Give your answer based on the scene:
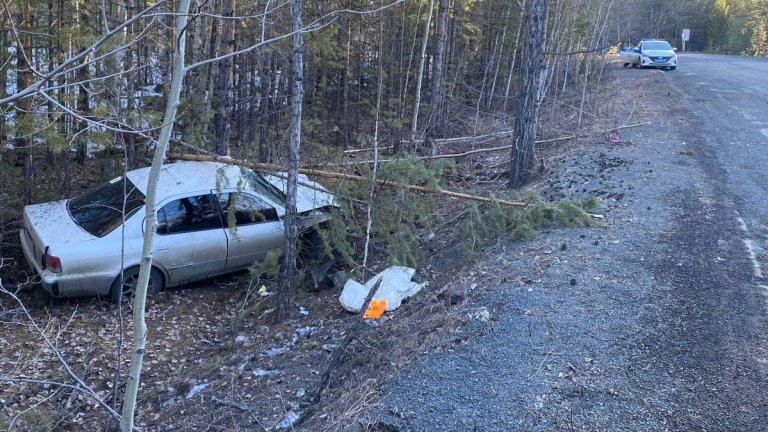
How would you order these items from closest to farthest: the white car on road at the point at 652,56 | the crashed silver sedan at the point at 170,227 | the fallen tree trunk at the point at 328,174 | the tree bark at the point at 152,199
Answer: the tree bark at the point at 152,199
the crashed silver sedan at the point at 170,227
the fallen tree trunk at the point at 328,174
the white car on road at the point at 652,56

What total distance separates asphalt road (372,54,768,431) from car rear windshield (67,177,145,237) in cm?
444

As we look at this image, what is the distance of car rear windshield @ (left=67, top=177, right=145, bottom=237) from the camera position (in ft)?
25.4

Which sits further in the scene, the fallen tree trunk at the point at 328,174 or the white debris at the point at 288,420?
the fallen tree trunk at the point at 328,174

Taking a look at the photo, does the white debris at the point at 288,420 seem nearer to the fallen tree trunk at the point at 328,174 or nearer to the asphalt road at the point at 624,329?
the asphalt road at the point at 624,329

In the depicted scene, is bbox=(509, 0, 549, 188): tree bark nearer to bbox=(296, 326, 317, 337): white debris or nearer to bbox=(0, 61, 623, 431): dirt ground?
bbox=(0, 61, 623, 431): dirt ground

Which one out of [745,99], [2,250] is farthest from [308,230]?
[745,99]

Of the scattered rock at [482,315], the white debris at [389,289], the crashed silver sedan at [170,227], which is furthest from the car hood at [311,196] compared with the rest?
the scattered rock at [482,315]

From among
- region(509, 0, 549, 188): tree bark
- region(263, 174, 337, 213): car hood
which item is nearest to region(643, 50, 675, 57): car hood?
region(509, 0, 549, 188): tree bark

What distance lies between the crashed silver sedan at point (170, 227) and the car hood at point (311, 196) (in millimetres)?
13

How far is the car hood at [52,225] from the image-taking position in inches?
295

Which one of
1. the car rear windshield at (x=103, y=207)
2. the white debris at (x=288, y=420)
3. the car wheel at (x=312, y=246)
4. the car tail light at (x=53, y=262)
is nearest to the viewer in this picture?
the white debris at (x=288, y=420)

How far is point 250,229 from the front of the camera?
8.62 meters

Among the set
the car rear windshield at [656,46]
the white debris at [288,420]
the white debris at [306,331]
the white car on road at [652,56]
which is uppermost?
the car rear windshield at [656,46]

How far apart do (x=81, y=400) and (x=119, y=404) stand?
0.47 meters
